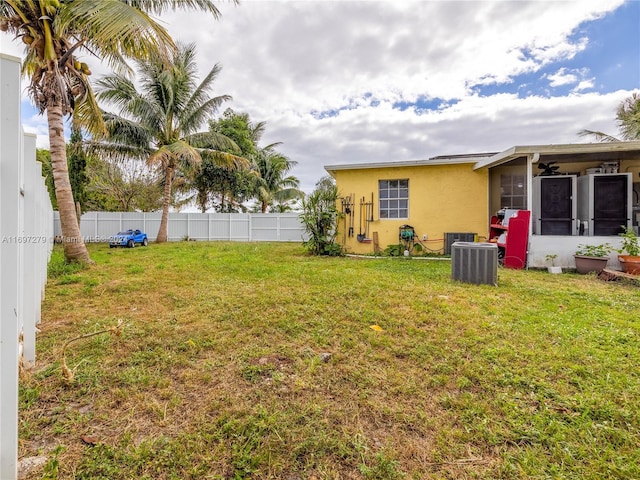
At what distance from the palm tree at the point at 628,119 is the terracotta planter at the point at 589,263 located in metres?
9.57

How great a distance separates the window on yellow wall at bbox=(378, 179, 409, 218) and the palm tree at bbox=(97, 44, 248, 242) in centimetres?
732

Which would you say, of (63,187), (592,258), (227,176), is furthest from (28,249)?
(227,176)

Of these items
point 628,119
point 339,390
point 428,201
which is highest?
point 628,119

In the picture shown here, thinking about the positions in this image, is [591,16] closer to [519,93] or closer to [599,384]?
[519,93]

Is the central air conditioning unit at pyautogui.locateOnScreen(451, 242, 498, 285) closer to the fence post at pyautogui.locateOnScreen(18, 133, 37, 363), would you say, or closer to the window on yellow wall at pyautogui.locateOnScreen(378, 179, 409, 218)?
the window on yellow wall at pyautogui.locateOnScreen(378, 179, 409, 218)

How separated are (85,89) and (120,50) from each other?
155 centimetres

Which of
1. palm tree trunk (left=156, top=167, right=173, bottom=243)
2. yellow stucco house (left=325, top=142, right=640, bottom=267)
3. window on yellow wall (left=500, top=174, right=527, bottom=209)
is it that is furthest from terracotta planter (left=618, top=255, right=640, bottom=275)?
palm tree trunk (left=156, top=167, right=173, bottom=243)

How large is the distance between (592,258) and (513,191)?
304 cm

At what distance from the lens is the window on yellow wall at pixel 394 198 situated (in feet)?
Answer: 29.8

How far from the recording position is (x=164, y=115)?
1198 cm

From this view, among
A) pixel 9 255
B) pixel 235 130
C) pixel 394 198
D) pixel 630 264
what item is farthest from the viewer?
pixel 235 130

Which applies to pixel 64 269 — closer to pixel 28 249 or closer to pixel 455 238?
pixel 28 249

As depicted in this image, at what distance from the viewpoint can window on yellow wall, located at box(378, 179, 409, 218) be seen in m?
9.09

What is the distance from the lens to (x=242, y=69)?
30.2ft
